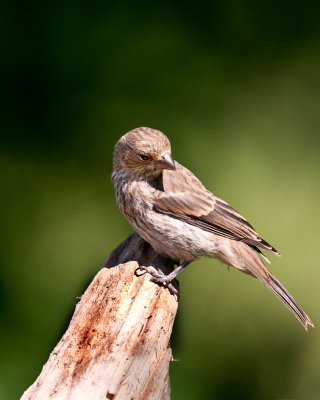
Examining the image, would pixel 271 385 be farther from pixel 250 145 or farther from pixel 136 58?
pixel 136 58

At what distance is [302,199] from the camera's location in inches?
195

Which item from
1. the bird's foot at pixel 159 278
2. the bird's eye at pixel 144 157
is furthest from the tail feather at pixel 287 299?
the bird's eye at pixel 144 157

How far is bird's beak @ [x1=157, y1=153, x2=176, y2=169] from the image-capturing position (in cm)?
445

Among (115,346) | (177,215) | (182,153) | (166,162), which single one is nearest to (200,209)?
(177,215)

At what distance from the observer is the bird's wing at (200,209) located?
4.59 m

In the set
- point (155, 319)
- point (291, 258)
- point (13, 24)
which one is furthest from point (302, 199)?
point (13, 24)

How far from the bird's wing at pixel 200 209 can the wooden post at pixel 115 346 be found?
0.49 m

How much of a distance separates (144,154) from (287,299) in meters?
0.91

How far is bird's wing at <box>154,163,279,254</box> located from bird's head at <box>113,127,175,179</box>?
4.3 inches

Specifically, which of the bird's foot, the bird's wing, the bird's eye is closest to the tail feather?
the bird's wing

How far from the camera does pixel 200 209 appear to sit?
465 centimetres

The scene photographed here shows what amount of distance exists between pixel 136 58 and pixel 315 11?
0.96 meters

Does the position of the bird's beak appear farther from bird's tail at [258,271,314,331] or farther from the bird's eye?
bird's tail at [258,271,314,331]

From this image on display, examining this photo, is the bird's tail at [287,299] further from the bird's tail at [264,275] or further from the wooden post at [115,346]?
the wooden post at [115,346]
